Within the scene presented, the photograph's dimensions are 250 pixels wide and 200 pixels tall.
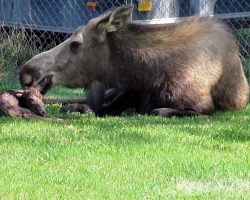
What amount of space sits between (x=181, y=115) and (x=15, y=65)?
5.12 meters

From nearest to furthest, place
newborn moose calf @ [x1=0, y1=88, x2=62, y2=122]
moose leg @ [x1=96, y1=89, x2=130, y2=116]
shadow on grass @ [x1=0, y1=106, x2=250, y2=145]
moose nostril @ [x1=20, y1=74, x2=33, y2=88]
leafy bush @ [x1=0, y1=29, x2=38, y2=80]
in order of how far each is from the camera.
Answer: shadow on grass @ [x1=0, y1=106, x2=250, y2=145], newborn moose calf @ [x1=0, y1=88, x2=62, y2=122], moose nostril @ [x1=20, y1=74, x2=33, y2=88], moose leg @ [x1=96, y1=89, x2=130, y2=116], leafy bush @ [x1=0, y1=29, x2=38, y2=80]

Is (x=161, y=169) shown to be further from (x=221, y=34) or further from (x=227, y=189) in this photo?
(x=221, y=34)

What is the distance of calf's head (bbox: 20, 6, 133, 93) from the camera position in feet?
25.6

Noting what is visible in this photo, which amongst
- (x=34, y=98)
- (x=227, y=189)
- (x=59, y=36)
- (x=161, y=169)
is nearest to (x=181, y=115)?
(x=34, y=98)

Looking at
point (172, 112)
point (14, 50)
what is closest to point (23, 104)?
point (172, 112)

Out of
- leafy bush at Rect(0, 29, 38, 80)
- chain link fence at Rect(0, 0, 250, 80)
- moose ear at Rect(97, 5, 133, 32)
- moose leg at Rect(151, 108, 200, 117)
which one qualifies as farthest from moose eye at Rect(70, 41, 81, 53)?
leafy bush at Rect(0, 29, 38, 80)

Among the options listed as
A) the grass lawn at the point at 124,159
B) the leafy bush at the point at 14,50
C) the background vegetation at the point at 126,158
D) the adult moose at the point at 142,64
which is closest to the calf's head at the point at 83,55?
the adult moose at the point at 142,64

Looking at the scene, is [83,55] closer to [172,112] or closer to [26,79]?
[26,79]

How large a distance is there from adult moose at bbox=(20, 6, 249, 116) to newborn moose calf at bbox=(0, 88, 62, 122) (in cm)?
20

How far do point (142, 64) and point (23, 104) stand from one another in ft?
4.10

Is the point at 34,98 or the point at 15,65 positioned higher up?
the point at 34,98

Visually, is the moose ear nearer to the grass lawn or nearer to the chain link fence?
the grass lawn

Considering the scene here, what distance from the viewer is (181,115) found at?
754 centimetres

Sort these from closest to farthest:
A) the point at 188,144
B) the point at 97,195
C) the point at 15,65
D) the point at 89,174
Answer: the point at 97,195
the point at 89,174
the point at 188,144
the point at 15,65
